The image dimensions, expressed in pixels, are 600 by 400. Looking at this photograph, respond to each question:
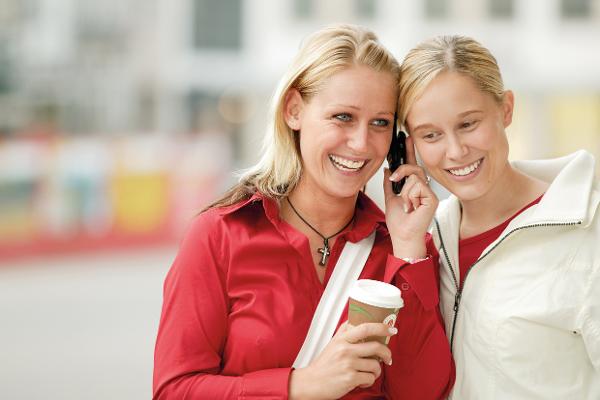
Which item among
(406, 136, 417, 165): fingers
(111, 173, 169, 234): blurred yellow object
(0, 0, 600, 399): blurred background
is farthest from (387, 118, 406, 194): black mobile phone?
(0, 0, 600, 399): blurred background

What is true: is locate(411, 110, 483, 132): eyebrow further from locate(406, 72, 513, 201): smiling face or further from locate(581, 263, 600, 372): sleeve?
locate(581, 263, 600, 372): sleeve

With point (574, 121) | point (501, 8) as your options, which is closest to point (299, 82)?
point (574, 121)

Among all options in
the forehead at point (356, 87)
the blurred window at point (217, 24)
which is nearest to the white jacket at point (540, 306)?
the forehead at point (356, 87)

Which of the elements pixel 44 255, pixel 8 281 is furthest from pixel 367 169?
pixel 44 255

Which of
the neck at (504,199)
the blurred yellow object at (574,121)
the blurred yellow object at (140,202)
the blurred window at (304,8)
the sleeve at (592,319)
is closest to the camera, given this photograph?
the sleeve at (592,319)

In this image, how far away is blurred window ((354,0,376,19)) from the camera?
20031mm

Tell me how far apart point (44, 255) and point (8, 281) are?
89 cm

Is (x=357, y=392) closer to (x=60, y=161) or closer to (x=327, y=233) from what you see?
(x=327, y=233)

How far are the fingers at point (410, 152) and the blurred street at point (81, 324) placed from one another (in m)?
3.51

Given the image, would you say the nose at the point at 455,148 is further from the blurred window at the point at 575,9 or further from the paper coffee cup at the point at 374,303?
the blurred window at the point at 575,9

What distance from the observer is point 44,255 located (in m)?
→ 9.74

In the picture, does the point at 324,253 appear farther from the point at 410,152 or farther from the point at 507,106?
the point at 507,106

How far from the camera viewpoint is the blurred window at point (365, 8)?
20.0 meters

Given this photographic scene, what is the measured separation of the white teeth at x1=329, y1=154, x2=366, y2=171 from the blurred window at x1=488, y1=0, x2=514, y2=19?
1911 centimetres
